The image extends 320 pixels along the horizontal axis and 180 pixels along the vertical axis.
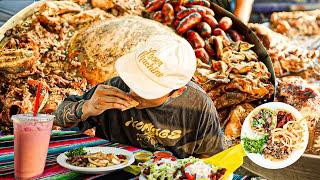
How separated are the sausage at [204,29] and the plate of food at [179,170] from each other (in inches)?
84.1

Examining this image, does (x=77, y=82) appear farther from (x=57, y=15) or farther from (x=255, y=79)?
(x=255, y=79)

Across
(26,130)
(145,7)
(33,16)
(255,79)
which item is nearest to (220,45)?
(255,79)

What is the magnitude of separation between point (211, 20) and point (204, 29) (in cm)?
11

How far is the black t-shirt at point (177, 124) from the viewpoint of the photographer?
64.9 inches

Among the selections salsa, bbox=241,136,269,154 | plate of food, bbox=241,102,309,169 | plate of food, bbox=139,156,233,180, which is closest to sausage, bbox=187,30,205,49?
plate of food, bbox=241,102,309,169

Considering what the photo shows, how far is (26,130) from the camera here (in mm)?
976

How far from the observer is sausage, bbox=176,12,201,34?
3045 mm

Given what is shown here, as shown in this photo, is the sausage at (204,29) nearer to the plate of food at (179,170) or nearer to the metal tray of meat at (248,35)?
the metal tray of meat at (248,35)

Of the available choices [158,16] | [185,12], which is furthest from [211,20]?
Result: [158,16]

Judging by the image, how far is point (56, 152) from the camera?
49.3 inches

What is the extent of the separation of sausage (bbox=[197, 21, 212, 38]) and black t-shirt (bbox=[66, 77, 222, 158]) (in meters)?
1.44

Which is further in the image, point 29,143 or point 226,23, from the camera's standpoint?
point 226,23

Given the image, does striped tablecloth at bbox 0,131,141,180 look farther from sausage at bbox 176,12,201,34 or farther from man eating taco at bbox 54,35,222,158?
sausage at bbox 176,12,201,34

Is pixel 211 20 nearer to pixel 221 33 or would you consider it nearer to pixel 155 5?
pixel 221 33
